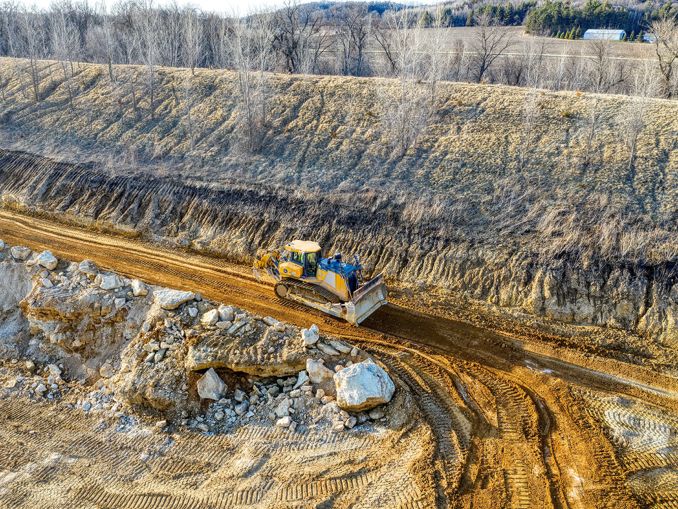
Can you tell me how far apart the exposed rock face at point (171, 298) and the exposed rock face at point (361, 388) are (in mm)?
5213

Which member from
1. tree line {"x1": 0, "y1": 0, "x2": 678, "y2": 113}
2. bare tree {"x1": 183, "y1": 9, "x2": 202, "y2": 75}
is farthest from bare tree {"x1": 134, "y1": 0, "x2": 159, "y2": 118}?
bare tree {"x1": 183, "y1": 9, "x2": 202, "y2": 75}

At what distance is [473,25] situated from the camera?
66062mm

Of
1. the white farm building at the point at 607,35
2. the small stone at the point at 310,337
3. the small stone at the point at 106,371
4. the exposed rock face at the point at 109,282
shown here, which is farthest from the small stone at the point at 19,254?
the white farm building at the point at 607,35

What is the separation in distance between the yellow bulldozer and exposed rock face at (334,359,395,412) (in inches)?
127

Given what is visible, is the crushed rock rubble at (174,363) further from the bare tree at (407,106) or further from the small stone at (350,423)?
the bare tree at (407,106)

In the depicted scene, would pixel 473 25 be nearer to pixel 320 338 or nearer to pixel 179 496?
pixel 320 338

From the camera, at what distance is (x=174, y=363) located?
1316 centimetres

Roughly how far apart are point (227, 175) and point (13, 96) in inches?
902

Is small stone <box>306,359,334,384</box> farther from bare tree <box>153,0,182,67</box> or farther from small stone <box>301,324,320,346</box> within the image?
bare tree <box>153,0,182,67</box>

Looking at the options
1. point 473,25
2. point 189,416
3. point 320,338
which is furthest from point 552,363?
point 473,25

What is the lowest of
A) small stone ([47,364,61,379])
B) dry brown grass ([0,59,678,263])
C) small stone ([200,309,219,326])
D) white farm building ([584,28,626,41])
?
small stone ([47,364,61,379])

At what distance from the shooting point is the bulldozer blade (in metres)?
15.2

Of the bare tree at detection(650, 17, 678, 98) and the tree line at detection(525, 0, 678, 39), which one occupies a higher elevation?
the tree line at detection(525, 0, 678, 39)

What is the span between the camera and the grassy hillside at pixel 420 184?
1725 centimetres
